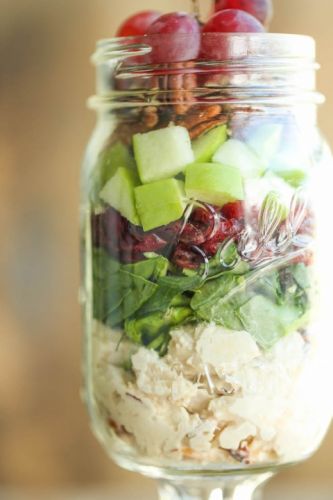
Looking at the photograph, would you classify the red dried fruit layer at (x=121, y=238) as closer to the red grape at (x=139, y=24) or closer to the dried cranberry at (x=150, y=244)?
the dried cranberry at (x=150, y=244)

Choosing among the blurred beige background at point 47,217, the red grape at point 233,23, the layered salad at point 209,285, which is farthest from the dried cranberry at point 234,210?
the blurred beige background at point 47,217

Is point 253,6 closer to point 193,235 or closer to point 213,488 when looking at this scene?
point 193,235

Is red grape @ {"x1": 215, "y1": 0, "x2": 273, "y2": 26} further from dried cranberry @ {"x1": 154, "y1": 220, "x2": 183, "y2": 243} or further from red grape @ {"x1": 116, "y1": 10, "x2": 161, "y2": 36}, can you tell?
dried cranberry @ {"x1": 154, "y1": 220, "x2": 183, "y2": 243}

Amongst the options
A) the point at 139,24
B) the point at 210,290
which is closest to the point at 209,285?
the point at 210,290

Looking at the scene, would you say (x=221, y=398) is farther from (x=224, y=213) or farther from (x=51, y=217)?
(x=51, y=217)

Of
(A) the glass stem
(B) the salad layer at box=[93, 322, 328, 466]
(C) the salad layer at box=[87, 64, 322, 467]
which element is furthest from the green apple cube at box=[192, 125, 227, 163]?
(A) the glass stem
